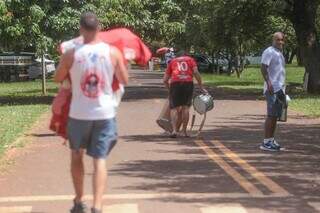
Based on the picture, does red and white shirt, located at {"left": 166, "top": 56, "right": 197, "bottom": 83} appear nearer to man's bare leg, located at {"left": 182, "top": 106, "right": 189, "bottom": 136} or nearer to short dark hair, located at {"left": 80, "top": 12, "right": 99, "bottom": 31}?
man's bare leg, located at {"left": 182, "top": 106, "right": 189, "bottom": 136}

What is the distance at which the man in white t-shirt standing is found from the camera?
12.7 m

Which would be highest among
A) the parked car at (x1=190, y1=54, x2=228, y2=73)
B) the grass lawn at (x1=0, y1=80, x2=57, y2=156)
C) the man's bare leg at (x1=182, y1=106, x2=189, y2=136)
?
the man's bare leg at (x1=182, y1=106, x2=189, y2=136)

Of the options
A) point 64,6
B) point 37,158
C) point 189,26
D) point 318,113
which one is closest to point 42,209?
point 37,158

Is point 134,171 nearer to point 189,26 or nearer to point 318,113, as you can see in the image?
point 318,113

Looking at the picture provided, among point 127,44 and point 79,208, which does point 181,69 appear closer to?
point 127,44

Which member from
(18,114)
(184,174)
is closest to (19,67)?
(18,114)

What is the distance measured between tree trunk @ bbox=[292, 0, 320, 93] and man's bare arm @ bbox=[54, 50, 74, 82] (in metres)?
24.7

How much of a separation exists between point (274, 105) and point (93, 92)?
21.2 ft

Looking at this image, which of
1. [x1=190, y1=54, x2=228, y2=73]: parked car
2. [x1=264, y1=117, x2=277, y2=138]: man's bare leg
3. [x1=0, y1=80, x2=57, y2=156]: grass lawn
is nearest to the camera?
[x1=264, y1=117, x2=277, y2=138]: man's bare leg

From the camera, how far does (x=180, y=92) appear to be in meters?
14.9

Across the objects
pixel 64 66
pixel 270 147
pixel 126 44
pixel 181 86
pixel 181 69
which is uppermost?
pixel 126 44

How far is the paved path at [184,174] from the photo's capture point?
320 inches

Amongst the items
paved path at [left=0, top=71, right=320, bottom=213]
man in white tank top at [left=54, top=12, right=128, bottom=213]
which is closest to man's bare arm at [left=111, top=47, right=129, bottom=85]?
man in white tank top at [left=54, top=12, right=128, bottom=213]

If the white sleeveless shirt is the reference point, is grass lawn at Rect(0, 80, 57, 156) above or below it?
below
